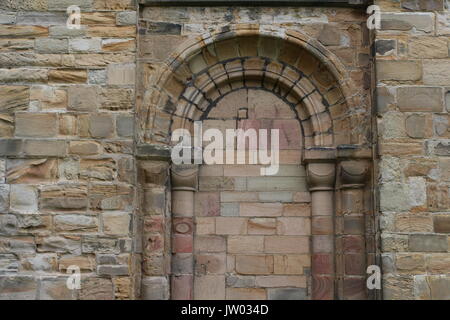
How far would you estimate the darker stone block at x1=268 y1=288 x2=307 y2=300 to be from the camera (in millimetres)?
6141

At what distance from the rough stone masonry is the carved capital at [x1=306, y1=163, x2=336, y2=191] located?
0.01 meters

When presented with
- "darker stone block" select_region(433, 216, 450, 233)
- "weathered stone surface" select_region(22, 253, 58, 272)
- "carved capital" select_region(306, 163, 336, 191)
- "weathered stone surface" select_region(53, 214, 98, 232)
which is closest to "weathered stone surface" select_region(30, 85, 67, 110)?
"weathered stone surface" select_region(53, 214, 98, 232)

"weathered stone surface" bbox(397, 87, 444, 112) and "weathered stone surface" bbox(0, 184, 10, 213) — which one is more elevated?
"weathered stone surface" bbox(397, 87, 444, 112)

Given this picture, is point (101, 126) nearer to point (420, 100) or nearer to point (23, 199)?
point (23, 199)

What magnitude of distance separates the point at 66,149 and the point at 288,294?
8.03ft

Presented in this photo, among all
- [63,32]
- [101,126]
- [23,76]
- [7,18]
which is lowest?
[101,126]

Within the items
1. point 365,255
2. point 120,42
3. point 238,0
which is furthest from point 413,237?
point 120,42

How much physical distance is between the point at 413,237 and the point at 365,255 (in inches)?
22.1

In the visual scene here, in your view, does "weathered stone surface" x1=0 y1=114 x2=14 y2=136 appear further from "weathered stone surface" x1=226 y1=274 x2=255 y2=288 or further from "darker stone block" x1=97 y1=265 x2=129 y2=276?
"weathered stone surface" x1=226 y1=274 x2=255 y2=288

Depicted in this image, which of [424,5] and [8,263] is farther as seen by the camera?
[424,5]

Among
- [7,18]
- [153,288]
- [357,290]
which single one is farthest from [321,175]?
[7,18]

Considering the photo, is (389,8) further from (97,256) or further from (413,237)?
(97,256)

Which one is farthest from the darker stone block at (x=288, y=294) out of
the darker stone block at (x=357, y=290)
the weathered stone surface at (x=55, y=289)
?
the weathered stone surface at (x=55, y=289)

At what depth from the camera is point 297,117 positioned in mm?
6449
